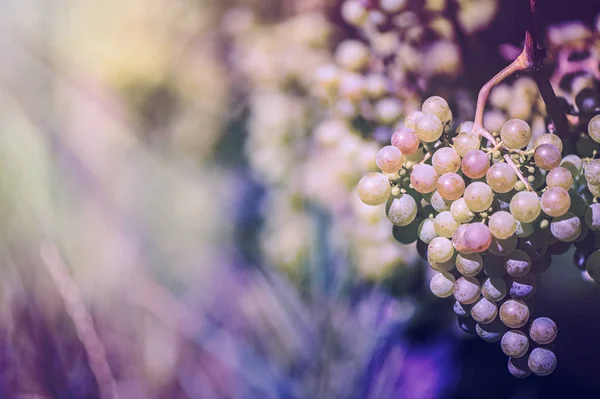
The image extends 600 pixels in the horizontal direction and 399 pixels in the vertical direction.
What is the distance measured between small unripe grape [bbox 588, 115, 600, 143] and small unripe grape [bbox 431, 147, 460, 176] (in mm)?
209

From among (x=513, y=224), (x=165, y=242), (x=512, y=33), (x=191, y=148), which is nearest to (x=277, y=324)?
(x=165, y=242)

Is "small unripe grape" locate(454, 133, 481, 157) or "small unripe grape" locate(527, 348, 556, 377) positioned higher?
"small unripe grape" locate(454, 133, 481, 157)

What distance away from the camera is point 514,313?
655 mm

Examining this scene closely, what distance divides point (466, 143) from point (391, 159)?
0.11m

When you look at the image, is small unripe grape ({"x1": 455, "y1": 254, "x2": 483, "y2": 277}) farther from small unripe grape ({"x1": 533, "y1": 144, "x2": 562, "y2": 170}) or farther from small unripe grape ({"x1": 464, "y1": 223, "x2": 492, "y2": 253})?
small unripe grape ({"x1": 533, "y1": 144, "x2": 562, "y2": 170})

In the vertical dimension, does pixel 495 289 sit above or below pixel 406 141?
below

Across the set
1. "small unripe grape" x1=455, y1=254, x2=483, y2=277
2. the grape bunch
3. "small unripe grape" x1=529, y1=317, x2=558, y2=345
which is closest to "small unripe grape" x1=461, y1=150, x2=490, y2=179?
the grape bunch

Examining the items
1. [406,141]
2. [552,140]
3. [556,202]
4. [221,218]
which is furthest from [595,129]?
[221,218]

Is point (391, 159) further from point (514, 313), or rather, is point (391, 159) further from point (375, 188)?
point (514, 313)

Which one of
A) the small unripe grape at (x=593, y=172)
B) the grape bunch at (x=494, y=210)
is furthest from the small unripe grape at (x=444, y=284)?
the small unripe grape at (x=593, y=172)

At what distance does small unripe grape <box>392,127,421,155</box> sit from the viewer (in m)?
0.69

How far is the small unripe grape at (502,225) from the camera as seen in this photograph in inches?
23.9

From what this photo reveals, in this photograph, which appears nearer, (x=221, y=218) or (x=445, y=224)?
(x=445, y=224)

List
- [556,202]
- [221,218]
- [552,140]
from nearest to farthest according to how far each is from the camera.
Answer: [556,202] < [552,140] < [221,218]
